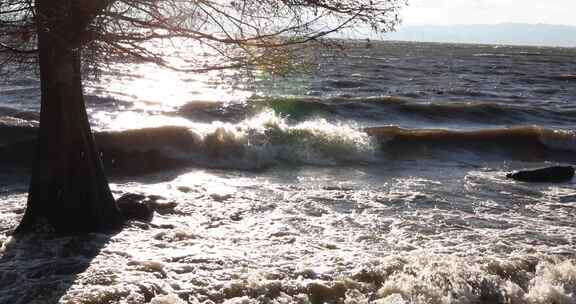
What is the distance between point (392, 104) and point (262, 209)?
17.5 metres

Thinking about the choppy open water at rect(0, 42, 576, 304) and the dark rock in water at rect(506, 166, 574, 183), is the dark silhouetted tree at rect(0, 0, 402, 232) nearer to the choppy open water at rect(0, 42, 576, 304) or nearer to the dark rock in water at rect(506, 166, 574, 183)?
the choppy open water at rect(0, 42, 576, 304)

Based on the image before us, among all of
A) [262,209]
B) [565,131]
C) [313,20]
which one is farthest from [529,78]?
[313,20]

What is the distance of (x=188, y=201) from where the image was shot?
11.7m

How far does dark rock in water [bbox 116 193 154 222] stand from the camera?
1009cm

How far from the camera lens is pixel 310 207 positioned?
1150cm

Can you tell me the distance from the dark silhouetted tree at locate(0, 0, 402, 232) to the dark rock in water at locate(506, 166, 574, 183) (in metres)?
9.07

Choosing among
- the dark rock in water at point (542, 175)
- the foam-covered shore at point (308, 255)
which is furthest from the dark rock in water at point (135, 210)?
the dark rock in water at point (542, 175)

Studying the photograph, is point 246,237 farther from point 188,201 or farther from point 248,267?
point 188,201

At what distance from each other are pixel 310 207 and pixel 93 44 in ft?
19.1

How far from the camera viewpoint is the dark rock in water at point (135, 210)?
397 inches

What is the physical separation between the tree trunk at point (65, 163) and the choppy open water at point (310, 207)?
403 millimetres

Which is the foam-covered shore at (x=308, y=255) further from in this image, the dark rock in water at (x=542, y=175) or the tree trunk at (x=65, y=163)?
the dark rock in water at (x=542, y=175)

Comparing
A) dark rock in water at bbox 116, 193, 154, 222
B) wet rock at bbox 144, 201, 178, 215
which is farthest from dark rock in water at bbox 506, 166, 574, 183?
dark rock in water at bbox 116, 193, 154, 222

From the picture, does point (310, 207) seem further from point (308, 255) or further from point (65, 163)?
point (65, 163)
